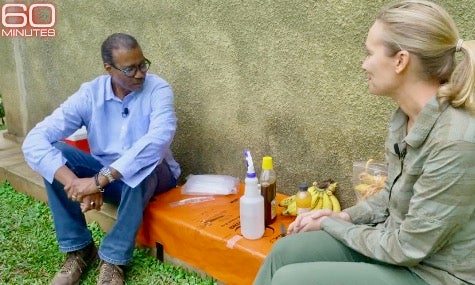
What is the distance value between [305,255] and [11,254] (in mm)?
2470

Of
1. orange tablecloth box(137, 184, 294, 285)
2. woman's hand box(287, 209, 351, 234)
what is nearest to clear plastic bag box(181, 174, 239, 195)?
orange tablecloth box(137, 184, 294, 285)

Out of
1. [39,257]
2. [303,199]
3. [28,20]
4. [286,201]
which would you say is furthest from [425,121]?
[28,20]

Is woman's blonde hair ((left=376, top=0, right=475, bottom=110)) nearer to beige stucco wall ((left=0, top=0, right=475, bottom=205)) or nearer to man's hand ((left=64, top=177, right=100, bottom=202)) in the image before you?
beige stucco wall ((left=0, top=0, right=475, bottom=205))

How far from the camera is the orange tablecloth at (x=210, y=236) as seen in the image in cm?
264

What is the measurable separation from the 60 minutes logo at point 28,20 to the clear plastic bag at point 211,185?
2.64 meters

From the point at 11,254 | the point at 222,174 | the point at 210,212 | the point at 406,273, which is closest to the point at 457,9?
the point at 406,273

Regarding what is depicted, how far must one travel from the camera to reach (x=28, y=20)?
5316 millimetres

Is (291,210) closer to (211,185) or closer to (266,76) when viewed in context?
(211,185)

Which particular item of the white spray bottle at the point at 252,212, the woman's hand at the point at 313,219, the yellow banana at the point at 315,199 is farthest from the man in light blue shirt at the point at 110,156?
the woman's hand at the point at 313,219

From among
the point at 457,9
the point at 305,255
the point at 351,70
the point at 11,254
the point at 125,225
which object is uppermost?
the point at 457,9

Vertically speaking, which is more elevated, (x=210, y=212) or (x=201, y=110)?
(x=201, y=110)

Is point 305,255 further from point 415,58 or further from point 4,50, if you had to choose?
point 4,50

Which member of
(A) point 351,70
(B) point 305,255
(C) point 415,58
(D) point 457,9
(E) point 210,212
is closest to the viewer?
(C) point 415,58

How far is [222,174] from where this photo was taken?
3826mm
